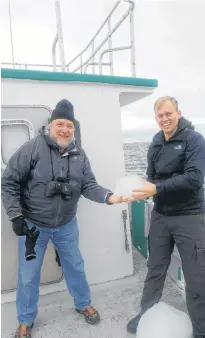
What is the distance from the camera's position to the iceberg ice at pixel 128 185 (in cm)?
251

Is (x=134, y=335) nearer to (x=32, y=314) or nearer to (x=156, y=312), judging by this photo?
(x=156, y=312)

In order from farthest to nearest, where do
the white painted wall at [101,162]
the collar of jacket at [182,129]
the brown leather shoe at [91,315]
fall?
the white painted wall at [101,162], the brown leather shoe at [91,315], the collar of jacket at [182,129]

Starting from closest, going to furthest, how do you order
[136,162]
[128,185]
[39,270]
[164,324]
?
[164,324], [128,185], [39,270], [136,162]

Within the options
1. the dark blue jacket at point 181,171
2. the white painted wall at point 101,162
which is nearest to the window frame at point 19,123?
A: the white painted wall at point 101,162

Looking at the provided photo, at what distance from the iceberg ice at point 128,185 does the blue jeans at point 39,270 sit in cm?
62

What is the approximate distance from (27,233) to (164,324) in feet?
4.36

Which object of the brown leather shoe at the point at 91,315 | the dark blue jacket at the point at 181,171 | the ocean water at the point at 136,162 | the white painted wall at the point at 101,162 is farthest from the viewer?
the ocean water at the point at 136,162

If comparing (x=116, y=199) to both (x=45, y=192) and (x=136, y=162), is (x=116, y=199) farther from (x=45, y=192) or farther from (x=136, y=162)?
(x=136, y=162)

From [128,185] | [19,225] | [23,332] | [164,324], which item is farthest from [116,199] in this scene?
[23,332]

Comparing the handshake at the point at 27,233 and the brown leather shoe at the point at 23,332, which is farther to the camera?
the brown leather shoe at the point at 23,332

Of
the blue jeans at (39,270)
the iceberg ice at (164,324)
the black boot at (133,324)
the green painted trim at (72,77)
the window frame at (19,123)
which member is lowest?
the black boot at (133,324)

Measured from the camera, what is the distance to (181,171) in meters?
2.45

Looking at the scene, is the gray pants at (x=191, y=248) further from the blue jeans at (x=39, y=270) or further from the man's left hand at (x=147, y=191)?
the blue jeans at (x=39, y=270)

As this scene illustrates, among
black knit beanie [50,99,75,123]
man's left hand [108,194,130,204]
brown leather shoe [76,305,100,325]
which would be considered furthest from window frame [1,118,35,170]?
brown leather shoe [76,305,100,325]
